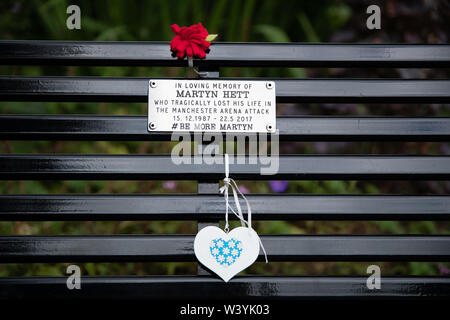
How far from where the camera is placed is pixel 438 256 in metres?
1.95

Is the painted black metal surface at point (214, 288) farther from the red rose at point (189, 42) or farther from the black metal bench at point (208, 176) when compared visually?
the red rose at point (189, 42)

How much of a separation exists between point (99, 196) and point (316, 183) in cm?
153

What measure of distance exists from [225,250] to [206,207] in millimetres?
225

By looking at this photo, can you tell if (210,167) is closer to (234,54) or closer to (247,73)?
(234,54)

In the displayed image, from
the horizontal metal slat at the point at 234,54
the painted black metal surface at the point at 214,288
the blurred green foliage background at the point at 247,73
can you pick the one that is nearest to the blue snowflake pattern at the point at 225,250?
the painted black metal surface at the point at 214,288

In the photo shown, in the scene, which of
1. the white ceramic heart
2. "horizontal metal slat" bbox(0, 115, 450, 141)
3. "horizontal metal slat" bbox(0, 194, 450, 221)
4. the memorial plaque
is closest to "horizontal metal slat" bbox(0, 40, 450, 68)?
the memorial plaque

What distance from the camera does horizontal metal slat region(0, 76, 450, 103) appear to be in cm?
196

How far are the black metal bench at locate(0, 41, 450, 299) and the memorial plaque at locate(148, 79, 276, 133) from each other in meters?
0.07

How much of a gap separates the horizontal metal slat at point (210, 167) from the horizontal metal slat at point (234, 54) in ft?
1.53

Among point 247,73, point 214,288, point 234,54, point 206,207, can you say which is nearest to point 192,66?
point 234,54

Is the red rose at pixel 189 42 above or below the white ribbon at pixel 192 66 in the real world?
above

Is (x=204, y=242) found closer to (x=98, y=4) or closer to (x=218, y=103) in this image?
(x=218, y=103)

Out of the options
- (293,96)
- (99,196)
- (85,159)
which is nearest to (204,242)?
(99,196)

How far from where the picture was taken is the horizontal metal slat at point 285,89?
1963mm
